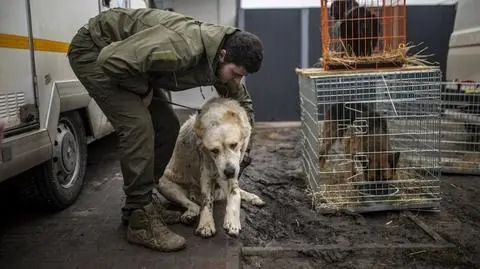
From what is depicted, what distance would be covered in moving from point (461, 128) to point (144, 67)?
4862mm

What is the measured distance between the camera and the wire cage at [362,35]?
3924 millimetres

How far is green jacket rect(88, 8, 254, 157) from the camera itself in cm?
291

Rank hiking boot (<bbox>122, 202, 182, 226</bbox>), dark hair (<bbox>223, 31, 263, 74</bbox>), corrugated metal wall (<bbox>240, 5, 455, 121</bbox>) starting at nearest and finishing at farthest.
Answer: dark hair (<bbox>223, 31, 263, 74</bbox>)
hiking boot (<bbox>122, 202, 182, 226</bbox>)
corrugated metal wall (<bbox>240, 5, 455, 121</bbox>)

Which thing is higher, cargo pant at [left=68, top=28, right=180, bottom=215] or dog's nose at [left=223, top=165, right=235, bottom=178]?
cargo pant at [left=68, top=28, right=180, bottom=215]

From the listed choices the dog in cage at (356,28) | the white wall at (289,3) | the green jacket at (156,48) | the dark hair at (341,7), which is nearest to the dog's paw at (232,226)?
the green jacket at (156,48)

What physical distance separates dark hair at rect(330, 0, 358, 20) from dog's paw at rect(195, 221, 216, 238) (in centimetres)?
228

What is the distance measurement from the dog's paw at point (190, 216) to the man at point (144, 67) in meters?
0.42

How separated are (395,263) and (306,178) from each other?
1865mm

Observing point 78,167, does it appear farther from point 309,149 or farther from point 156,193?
point 309,149

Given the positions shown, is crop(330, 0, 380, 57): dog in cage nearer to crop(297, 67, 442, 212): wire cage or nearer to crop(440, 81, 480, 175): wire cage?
crop(297, 67, 442, 212): wire cage

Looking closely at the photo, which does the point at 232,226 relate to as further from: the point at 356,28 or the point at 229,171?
the point at 356,28

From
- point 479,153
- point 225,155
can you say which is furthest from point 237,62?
point 479,153

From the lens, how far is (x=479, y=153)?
567cm

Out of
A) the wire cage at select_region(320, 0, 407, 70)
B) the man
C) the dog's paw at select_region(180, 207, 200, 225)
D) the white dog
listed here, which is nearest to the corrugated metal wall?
the wire cage at select_region(320, 0, 407, 70)
